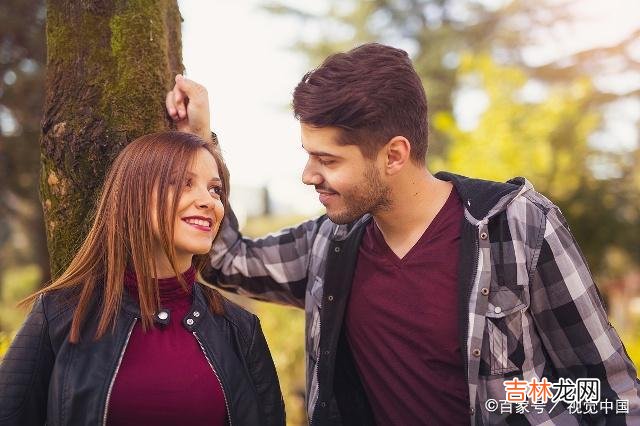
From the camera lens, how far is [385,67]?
104 inches

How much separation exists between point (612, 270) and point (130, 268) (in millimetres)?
14337

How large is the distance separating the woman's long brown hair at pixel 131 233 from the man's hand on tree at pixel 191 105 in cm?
44

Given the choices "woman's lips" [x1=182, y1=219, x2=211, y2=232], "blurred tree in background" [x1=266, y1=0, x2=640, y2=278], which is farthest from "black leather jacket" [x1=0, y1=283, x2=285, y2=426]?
"blurred tree in background" [x1=266, y1=0, x2=640, y2=278]

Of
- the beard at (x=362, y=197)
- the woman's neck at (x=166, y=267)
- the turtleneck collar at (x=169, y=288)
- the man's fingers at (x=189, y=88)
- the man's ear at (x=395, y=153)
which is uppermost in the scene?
the man's fingers at (x=189, y=88)

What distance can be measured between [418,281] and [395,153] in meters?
0.53

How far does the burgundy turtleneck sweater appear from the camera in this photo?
6.72 ft

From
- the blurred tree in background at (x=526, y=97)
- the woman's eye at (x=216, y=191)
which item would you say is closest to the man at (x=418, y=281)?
the woman's eye at (x=216, y=191)

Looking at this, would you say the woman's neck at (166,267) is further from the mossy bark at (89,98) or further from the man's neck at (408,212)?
the man's neck at (408,212)

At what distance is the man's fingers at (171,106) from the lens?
2.66 metres

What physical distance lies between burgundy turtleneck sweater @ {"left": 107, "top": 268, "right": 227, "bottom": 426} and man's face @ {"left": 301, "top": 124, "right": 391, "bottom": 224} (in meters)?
0.67

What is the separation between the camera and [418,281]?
2.55 metres

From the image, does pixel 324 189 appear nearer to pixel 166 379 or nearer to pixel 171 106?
pixel 171 106

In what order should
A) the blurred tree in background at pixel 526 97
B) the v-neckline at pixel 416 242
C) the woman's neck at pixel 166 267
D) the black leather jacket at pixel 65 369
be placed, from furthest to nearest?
the blurred tree in background at pixel 526 97 < the v-neckline at pixel 416 242 < the woman's neck at pixel 166 267 < the black leather jacket at pixel 65 369

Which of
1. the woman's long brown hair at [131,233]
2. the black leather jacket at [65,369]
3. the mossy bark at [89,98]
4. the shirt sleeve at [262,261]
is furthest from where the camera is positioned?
the shirt sleeve at [262,261]
